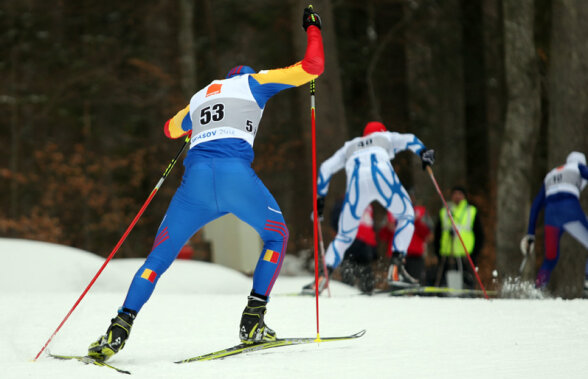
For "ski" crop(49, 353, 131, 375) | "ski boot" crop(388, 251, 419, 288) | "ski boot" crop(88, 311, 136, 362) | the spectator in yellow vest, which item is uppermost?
the spectator in yellow vest

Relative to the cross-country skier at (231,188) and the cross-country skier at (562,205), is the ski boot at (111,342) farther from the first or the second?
the cross-country skier at (562,205)

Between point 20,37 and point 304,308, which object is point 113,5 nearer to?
point 20,37

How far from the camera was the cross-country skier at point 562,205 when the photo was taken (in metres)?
9.04

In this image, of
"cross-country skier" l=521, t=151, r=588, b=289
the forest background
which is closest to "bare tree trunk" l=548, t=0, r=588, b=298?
"cross-country skier" l=521, t=151, r=588, b=289

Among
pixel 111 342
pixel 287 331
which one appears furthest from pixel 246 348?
pixel 287 331

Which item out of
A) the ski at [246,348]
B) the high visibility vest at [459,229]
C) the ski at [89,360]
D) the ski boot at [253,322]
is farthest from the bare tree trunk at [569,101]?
the ski at [89,360]

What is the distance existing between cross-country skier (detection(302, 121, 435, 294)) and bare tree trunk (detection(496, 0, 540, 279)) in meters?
4.51

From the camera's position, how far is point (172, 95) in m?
21.5

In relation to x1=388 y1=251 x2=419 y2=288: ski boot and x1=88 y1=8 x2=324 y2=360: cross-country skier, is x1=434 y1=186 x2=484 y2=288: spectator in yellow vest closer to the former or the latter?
x1=388 y1=251 x2=419 y2=288: ski boot

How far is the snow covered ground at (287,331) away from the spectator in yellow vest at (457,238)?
2.78 meters

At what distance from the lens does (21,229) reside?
789 inches

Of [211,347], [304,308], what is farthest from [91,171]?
[211,347]

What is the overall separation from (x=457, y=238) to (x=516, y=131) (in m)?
3.26

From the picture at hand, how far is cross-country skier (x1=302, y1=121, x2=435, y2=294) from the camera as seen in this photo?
27.8 ft
